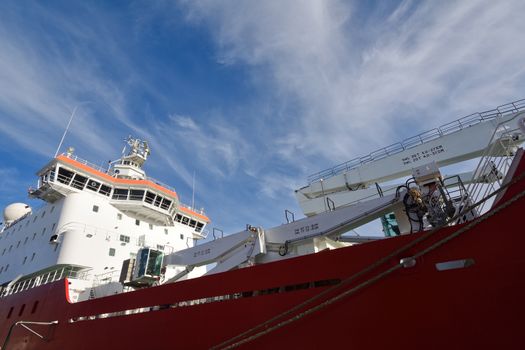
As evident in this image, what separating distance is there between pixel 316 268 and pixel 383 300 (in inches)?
45.3

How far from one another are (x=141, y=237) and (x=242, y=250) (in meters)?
8.06

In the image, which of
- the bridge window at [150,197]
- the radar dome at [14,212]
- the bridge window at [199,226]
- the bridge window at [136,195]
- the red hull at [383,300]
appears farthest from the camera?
the radar dome at [14,212]

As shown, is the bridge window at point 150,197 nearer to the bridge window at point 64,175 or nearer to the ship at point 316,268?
the ship at point 316,268

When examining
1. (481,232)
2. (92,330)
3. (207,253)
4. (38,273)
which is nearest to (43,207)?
(38,273)

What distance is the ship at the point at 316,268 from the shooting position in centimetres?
371

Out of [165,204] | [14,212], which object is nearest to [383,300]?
[165,204]

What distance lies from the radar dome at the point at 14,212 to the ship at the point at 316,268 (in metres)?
8.83

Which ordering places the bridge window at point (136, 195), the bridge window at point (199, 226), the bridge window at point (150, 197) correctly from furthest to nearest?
the bridge window at point (199, 226), the bridge window at point (150, 197), the bridge window at point (136, 195)

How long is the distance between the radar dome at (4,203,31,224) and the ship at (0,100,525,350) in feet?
29.0

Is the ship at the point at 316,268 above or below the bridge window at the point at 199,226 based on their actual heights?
below

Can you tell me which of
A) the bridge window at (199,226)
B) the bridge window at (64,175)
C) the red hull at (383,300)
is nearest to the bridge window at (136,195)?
the bridge window at (64,175)

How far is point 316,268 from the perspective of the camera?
5047mm

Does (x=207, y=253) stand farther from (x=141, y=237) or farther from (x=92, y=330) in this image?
(x=141, y=237)

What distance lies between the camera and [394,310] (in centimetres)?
411
